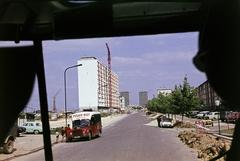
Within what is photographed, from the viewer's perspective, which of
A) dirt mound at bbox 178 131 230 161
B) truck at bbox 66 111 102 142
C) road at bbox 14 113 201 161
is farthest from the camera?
truck at bbox 66 111 102 142

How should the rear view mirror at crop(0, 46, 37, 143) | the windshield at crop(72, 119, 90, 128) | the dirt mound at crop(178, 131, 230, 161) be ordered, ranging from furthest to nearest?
the windshield at crop(72, 119, 90, 128), the dirt mound at crop(178, 131, 230, 161), the rear view mirror at crop(0, 46, 37, 143)

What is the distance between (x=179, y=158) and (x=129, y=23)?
2245 cm

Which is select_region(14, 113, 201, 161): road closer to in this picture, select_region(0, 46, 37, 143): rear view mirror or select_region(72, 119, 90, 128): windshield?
select_region(72, 119, 90, 128): windshield

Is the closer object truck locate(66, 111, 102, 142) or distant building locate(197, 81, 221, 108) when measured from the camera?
distant building locate(197, 81, 221, 108)

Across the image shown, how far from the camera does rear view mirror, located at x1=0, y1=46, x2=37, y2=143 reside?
354 centimetres

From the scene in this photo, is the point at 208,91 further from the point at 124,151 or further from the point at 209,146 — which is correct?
the point at 124,151

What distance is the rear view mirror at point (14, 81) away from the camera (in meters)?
3.54

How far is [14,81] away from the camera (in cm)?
358

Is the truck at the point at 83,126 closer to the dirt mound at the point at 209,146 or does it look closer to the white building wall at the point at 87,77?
the dirt mound at the point at 209,146

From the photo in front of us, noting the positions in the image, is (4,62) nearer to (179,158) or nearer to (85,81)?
Result: (85,81)

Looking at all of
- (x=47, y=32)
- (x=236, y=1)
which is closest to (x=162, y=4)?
(x=236, y=1)

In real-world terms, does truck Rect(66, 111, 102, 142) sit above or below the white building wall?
below

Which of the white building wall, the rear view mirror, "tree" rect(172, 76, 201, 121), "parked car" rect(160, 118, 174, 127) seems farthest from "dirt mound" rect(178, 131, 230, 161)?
"tree" rect(172, 76, 201, 121)

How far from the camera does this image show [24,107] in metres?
3.62
